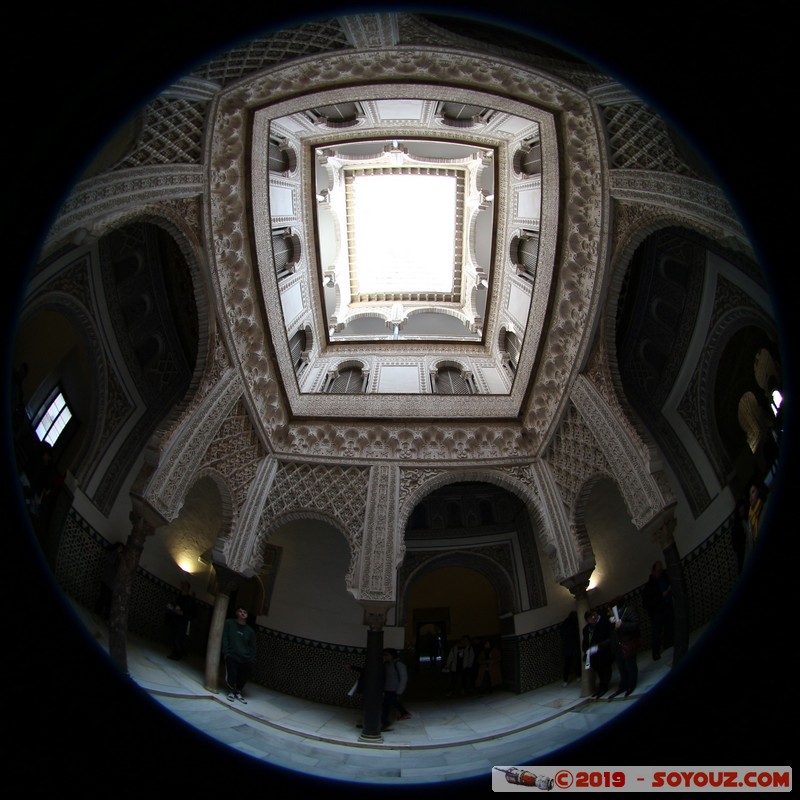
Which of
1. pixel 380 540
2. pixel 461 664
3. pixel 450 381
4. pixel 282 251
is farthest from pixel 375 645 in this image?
pixel 282 251

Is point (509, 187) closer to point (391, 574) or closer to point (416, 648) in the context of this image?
point (391, 574)

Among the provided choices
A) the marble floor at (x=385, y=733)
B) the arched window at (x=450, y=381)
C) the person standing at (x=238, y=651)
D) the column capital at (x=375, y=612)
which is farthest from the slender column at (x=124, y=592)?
the arched window at (x=450, y=381)

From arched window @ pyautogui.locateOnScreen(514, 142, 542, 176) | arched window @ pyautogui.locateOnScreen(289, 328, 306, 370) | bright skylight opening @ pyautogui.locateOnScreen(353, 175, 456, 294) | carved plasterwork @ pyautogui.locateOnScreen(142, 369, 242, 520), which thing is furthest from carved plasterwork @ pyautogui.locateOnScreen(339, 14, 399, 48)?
bright skylight opening @ pyautogui.locateOnScreen(353, 175, 456, 294)

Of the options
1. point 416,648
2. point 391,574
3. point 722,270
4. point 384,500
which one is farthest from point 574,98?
point 416,648

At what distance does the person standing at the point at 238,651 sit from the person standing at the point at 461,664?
2512mm

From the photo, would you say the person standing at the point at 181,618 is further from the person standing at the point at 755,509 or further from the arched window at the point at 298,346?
the person standing at the point at 755,509

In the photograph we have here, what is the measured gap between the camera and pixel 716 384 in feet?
13.4

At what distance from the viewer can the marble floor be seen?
278cm

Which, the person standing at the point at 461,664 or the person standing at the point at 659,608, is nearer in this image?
the person standing at the point at 659,608

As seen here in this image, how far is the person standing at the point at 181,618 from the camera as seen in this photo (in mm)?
4809

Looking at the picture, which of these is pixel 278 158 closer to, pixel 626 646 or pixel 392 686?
pixel 392 686

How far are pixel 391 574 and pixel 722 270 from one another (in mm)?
4007

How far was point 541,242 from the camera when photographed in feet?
18.1

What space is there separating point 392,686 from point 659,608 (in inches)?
106
